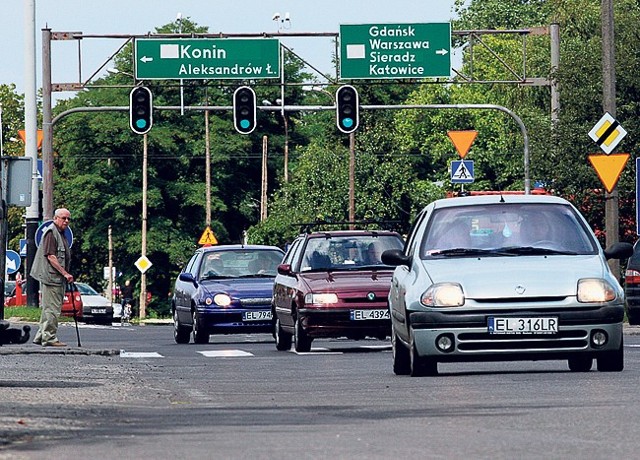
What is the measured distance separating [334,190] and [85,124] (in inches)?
637

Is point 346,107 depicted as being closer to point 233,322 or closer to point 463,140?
point 463,140

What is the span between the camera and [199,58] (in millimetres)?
47156

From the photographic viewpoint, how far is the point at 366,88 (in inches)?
3826

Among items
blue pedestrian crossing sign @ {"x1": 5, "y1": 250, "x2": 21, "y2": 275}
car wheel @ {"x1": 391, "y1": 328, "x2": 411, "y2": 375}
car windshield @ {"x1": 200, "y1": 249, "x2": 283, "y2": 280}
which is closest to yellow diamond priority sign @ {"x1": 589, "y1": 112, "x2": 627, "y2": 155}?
car windshield @ {"x1": 200, "y1": 249, "x2": 283, "y2": 280}

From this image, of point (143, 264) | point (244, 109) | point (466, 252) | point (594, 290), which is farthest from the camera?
point (143, 264)

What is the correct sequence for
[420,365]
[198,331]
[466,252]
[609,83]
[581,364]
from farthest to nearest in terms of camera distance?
[609,83]
[198,331]
[581,364]
[466,252]
[420,365]

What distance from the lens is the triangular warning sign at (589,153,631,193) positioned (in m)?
33.2

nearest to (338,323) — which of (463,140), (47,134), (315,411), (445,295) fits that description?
(445,295)

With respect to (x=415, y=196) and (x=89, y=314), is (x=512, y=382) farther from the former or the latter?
(x=415, y=196)

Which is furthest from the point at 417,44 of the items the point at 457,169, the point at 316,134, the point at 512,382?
the point at 316,134

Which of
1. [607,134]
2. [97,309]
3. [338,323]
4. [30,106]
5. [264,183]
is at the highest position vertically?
[30,106]

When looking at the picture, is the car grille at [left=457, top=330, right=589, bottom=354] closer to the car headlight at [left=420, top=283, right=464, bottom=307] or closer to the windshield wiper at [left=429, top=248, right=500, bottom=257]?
the car headlight at [left=420, top=283, right=464, bottom=307]

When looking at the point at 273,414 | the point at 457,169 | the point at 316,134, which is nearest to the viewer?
the point at 273,414

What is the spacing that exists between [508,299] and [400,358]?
67.7 inches
